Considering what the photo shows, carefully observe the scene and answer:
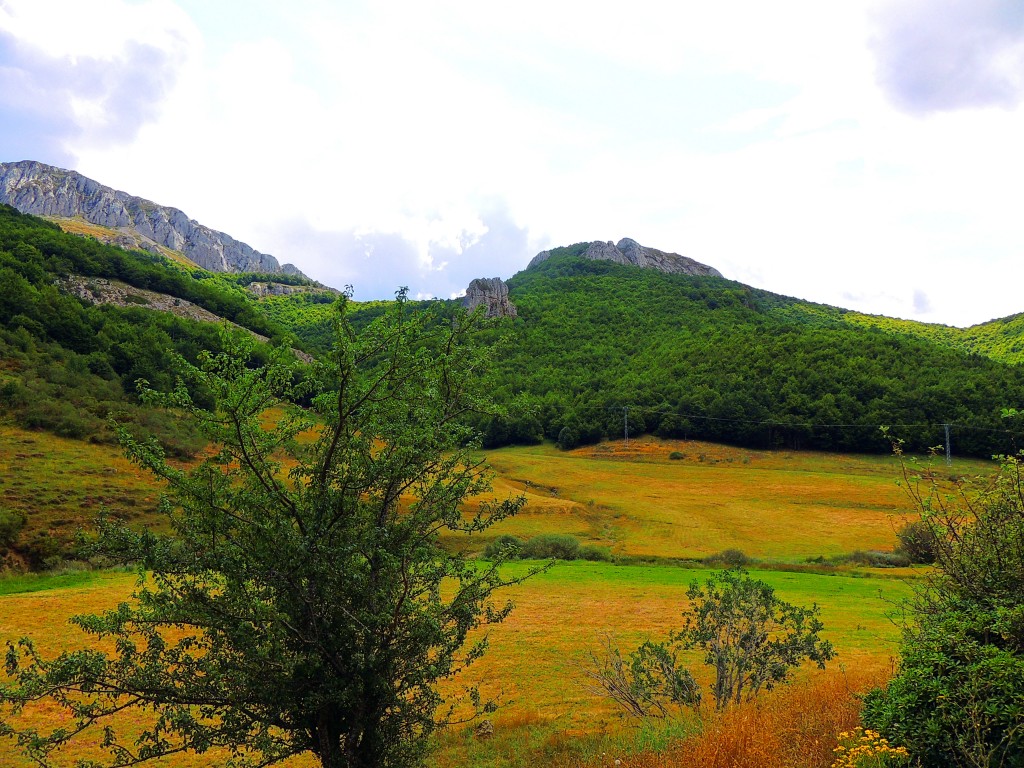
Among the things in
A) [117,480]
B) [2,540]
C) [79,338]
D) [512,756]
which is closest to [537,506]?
[117,480]

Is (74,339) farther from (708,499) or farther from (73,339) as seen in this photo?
(708,499)

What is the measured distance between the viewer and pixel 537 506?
5197 centimetres

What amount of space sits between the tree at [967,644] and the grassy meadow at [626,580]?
4.71 feet

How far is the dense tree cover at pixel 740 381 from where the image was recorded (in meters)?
82.1

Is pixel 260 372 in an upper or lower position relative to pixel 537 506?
upper

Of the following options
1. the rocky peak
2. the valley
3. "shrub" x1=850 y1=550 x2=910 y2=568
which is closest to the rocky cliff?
the valley

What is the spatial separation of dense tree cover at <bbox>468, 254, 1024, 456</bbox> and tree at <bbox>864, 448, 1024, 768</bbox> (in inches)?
2050

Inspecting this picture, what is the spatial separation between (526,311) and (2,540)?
115686 mm

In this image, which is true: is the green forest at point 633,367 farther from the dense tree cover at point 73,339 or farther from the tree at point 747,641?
the tree at point 747,641

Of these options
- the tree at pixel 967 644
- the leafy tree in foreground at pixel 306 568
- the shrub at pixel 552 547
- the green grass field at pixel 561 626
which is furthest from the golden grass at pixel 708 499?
the leafy tree in foreground at pixel 306 568

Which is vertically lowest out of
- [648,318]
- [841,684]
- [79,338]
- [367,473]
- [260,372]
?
[841,684]

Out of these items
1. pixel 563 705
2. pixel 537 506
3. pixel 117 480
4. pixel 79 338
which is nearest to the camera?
pixel 563 705

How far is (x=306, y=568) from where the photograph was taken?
563cm

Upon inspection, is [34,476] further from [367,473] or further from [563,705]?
[367,473]
